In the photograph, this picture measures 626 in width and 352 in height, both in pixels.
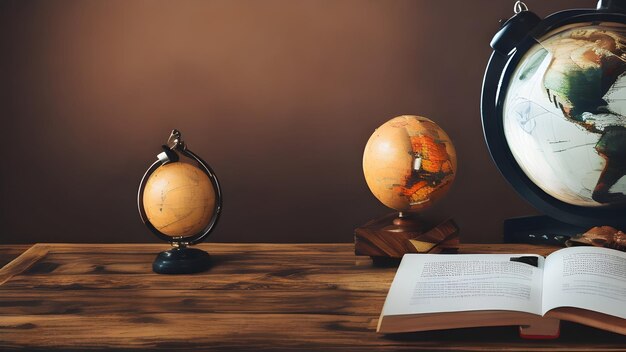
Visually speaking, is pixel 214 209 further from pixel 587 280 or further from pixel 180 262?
pixel 587 280

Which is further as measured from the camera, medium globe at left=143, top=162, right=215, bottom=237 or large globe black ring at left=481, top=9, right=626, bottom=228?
large globe black ring at left=481, top=9, right=626, bottom=228

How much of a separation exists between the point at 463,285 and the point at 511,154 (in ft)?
1.59

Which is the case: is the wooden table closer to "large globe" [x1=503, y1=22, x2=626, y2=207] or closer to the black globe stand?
the black globe stand

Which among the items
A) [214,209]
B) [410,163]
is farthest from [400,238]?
[214,209]

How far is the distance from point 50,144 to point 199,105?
406 millimetres

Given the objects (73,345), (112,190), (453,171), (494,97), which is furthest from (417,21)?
(73,345)

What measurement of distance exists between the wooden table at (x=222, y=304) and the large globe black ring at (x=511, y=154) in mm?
107

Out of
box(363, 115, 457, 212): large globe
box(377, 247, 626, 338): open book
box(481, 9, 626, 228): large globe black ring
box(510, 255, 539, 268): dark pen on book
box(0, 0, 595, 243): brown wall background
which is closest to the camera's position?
box(377, 247, 626, 338): open book

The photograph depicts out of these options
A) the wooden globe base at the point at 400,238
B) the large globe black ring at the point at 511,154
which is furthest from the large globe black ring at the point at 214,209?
the large globe black ring at the point at 511,154

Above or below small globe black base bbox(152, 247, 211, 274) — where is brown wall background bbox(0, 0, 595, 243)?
above

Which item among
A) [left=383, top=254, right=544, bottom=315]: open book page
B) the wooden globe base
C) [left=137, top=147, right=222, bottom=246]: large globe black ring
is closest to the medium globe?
[left=137, top=147, right=222, bottom=246]: large globe black ring

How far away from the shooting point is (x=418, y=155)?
1492 mm

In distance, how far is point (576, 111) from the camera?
1.51 m

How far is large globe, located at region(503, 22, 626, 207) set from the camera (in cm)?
150
